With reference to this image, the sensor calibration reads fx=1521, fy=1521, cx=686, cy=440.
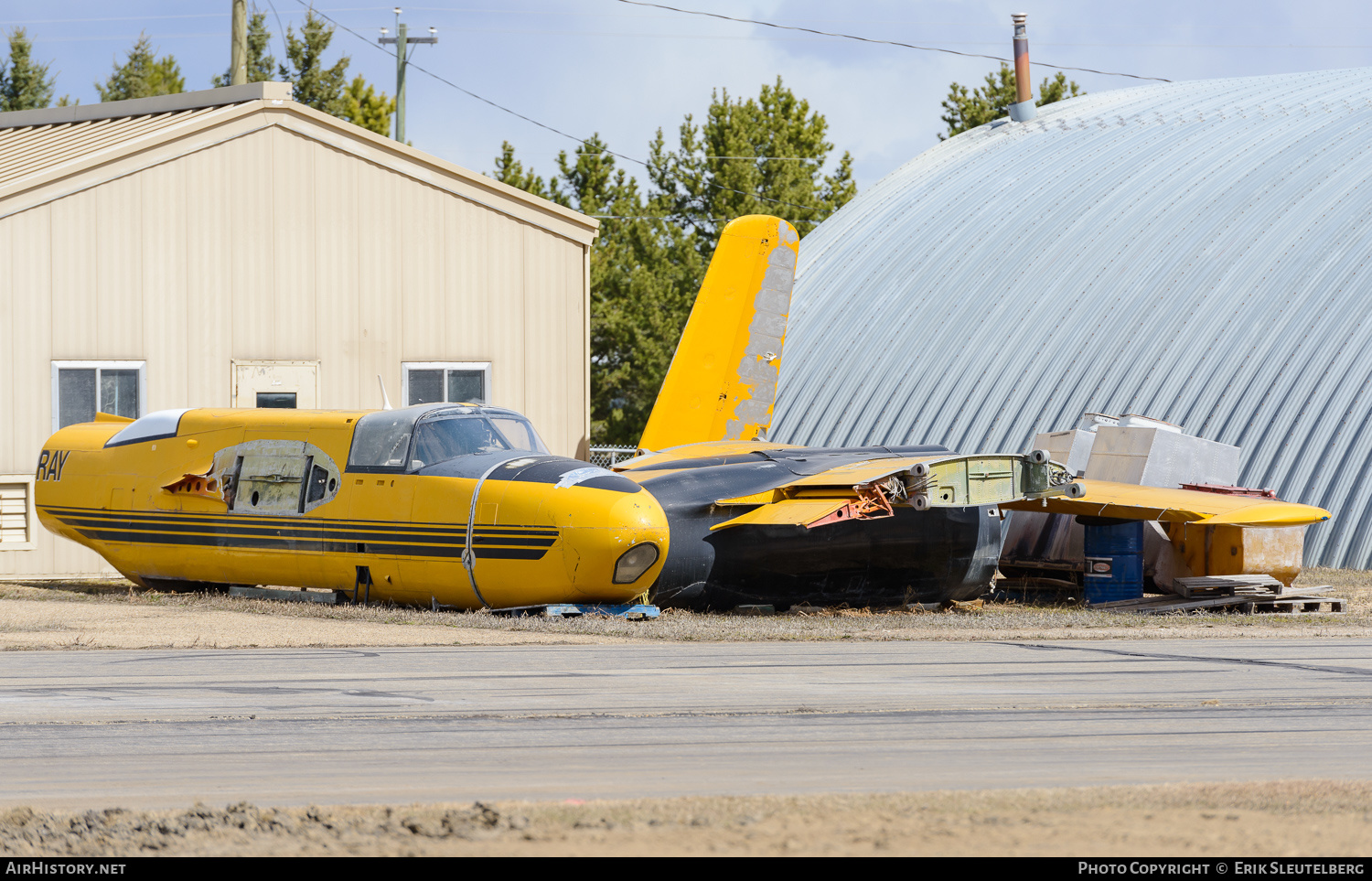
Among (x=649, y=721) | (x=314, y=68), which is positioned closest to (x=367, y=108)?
(x=314, y=68)

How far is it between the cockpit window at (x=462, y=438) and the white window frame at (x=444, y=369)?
6.05 metres

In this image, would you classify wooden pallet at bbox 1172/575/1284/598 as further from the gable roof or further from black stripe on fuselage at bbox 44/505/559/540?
the gable roof

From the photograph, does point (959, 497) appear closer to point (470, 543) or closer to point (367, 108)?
point (470, 543)

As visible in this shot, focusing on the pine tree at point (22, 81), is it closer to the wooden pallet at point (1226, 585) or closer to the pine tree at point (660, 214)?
the pine tree at point (660, 214)

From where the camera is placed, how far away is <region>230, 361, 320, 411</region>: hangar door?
24.3 meters

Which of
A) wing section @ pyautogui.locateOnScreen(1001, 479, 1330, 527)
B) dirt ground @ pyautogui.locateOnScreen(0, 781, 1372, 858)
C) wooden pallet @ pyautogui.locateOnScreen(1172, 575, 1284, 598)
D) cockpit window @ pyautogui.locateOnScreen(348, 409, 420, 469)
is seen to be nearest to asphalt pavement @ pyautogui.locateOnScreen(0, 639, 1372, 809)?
dirt ground @ pyautogui.locateOnScreen(0, 781, 1372, 858)

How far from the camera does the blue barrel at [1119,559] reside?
20906mm

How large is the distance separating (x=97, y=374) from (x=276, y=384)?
8.85 feet

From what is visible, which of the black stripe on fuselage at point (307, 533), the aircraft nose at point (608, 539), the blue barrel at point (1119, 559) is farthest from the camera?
the blue barrel at point (1119, 559)

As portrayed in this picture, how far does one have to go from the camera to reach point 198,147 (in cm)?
2442

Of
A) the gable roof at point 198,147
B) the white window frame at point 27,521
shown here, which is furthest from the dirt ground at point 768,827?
the gable roof at point 198,147

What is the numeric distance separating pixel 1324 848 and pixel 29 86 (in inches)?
2528

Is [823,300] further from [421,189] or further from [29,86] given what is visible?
[29,86]

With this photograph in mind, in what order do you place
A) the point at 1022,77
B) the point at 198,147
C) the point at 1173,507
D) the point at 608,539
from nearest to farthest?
the point at 608,539 → the point at 1173,507 → the point at 198,147 → the point at 1022,77
